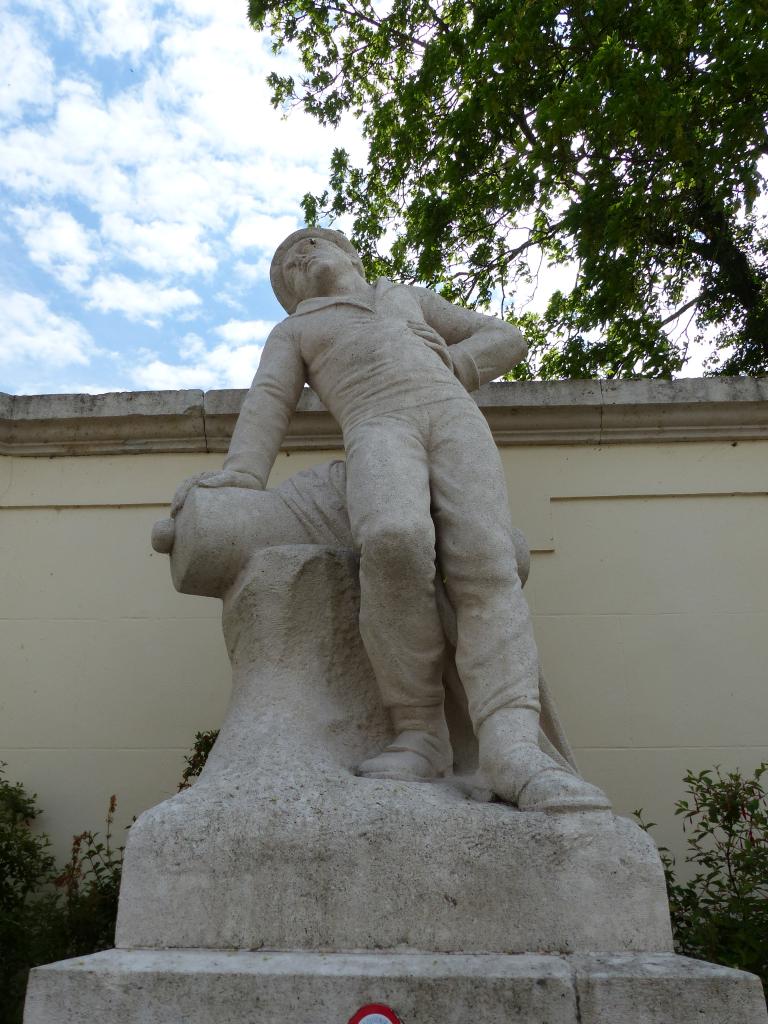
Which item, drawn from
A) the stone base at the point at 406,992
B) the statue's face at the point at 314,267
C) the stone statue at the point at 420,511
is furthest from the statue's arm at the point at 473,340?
the stone base at the point at 406,992

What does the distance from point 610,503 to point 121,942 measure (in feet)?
10.8

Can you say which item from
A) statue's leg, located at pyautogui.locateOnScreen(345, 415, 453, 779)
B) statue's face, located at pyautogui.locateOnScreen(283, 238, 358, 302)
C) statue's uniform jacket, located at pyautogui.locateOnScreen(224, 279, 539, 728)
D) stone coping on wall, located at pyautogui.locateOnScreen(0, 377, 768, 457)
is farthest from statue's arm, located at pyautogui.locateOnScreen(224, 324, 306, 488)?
stone coping on wall, located at pyautogui.locateOnScreen(0, 377, 768, 457)

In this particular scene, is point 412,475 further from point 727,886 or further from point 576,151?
point 576,151

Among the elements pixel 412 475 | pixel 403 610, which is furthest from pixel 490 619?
pixel 412 475

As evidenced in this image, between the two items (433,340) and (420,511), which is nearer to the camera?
(420,511)

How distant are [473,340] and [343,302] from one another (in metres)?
0.47

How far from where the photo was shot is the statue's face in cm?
342

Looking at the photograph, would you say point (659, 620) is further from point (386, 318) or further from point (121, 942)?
point (121, 942)

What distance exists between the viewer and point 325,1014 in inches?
66.9

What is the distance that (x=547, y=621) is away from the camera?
443cm

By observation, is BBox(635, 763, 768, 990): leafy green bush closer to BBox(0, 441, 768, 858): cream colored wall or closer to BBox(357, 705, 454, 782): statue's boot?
BBox(0, 441, 768, 858): cream colored wall

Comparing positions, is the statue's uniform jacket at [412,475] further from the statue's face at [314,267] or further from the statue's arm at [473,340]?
the statue's face at [314,267]

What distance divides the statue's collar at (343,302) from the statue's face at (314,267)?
0.07 meters

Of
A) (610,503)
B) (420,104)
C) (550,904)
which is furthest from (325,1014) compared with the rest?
(420,104)
